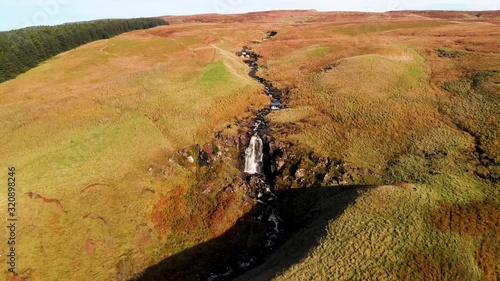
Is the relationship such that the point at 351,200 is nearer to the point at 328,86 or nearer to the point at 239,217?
the point at 239,217

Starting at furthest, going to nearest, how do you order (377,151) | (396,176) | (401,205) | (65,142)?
(65,142)
(377,151)
(396,176)
(401,205)

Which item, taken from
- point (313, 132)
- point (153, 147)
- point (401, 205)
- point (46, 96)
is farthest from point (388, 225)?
point (46, 96)

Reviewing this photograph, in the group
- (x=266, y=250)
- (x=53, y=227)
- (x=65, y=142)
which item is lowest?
(x=266, y=250)

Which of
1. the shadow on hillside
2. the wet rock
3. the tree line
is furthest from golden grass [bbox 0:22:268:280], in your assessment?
the wet rock

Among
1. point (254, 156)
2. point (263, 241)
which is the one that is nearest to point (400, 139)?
point (254, 156)

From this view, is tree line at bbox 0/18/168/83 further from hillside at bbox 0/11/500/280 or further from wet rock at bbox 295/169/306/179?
wet rock at bbox 295/169/306/179

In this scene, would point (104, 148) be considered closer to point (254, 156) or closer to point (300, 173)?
point (254, 156)
